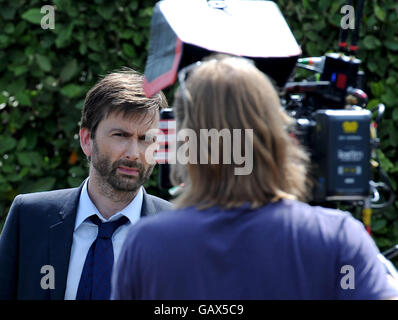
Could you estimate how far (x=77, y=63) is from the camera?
3.71 metres

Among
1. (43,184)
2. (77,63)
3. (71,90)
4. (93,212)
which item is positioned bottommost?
(43,184)

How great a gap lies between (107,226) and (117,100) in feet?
A: 1.60

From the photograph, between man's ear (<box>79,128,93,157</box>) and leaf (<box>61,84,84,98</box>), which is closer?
man's ear (<box>79,128,93,157</box>)

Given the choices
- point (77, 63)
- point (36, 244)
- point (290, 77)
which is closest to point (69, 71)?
point (77, 63)

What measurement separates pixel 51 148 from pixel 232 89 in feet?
7.89

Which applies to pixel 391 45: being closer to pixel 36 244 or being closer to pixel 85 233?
pixel 85 233

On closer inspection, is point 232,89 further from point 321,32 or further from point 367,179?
point 321,32

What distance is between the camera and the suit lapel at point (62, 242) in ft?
7.84

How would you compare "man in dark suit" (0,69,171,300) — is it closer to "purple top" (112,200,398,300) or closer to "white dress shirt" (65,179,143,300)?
"white dress shirt" (65,179,143,300)

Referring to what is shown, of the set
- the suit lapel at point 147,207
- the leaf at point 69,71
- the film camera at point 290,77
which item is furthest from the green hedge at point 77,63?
the film camera at point 290,77

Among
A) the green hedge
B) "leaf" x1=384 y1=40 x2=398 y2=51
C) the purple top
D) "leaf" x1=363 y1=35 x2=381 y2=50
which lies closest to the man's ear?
the green hedge

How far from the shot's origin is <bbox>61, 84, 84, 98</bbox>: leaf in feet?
11.8

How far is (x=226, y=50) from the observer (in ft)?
5.59

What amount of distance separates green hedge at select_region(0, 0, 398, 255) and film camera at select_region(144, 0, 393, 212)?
1792 millimetres
